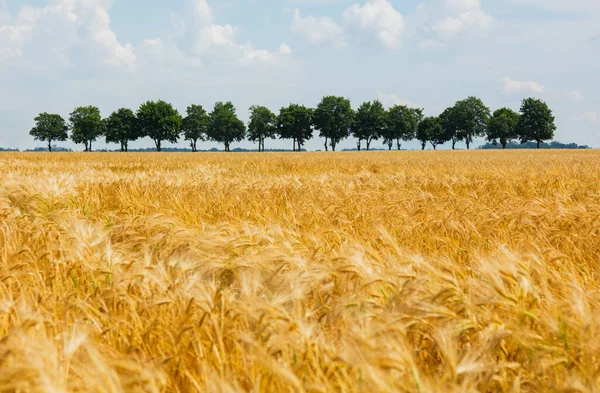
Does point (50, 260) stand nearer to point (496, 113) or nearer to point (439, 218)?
point (439, 218)

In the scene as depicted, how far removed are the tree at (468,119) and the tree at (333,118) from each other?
25.9 meters

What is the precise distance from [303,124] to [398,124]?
23536mm

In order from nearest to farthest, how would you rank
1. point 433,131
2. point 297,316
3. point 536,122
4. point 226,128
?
point 297,316, point 536,122, point 226,128, point 433,131

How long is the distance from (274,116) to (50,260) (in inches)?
4021

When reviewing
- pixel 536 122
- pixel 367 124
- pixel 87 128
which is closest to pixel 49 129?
pixel 87 128

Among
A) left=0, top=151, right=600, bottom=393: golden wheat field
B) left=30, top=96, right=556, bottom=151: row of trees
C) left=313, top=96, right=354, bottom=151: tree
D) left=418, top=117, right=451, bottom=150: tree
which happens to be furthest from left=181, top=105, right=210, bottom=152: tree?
left=0, top=151, right=600, bottom=393: golden wheat field

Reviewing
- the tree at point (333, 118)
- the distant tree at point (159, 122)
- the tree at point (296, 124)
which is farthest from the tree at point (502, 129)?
the distant tree at point (159, 122)

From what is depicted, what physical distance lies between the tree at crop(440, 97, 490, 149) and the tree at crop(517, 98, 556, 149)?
1048 centimetres

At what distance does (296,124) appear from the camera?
95.9m

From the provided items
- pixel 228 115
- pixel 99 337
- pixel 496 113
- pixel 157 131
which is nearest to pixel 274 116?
pixel 228 115

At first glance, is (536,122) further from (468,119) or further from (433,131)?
(433,131)

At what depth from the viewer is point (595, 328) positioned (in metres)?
1.47

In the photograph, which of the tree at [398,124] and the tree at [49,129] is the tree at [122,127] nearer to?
the tree at [49,129]

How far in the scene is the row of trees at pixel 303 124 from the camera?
92125mm
